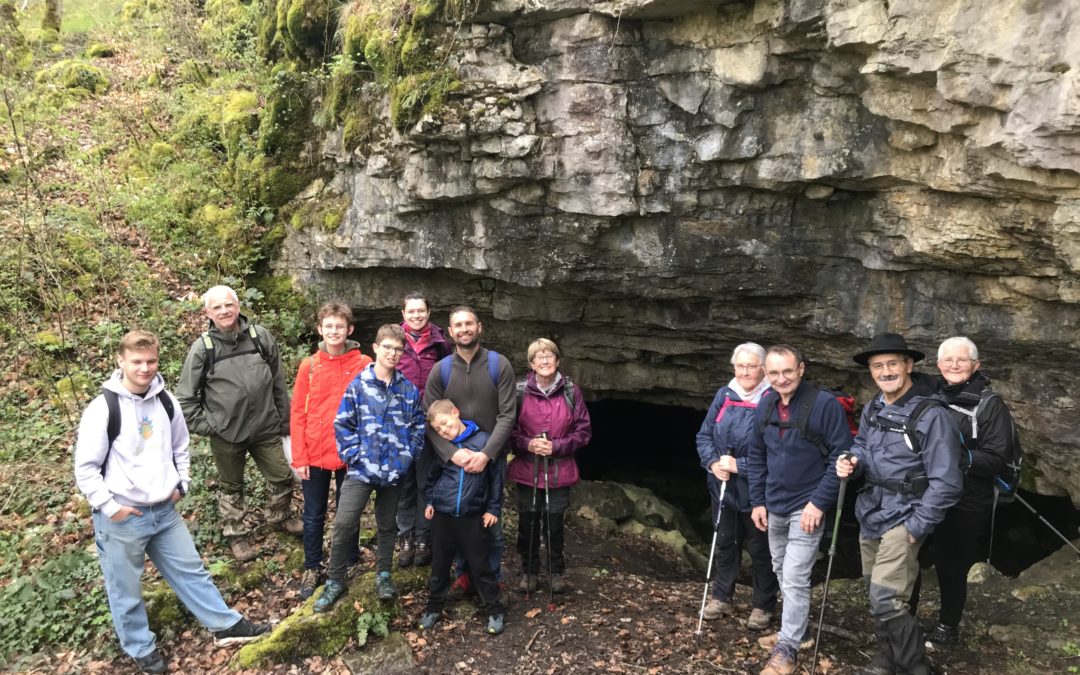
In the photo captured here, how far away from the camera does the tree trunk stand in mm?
15180

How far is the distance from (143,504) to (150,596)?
126 centimetres

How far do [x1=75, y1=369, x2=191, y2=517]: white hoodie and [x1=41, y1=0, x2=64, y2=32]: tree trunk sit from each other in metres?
16.1

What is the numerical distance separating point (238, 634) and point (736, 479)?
4119 millimetres

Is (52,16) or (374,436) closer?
(374,436)

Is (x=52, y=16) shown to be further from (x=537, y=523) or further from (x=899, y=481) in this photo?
(x=899, y=481)

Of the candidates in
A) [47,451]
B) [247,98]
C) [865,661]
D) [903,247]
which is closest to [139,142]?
[247,98]

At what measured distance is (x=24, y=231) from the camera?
8.12m

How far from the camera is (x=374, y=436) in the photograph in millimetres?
4750

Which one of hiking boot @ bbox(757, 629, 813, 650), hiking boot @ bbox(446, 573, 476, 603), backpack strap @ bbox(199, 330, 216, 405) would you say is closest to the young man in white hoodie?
backpack strap @ bbox(199, 330, 216, 405)

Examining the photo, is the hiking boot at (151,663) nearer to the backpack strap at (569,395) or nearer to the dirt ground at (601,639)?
the dirt ground at (601,639)

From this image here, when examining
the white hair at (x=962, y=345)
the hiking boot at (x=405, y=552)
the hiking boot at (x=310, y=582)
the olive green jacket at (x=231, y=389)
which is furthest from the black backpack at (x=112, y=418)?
the white hair at (x=962, y=345)

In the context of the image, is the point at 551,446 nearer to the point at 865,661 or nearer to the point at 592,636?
the point at 592,636

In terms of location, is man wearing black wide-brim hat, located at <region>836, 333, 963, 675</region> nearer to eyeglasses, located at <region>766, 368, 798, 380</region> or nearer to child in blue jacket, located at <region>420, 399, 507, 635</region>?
eyeglasses, located at <region>766, 368, 798, 380</region>

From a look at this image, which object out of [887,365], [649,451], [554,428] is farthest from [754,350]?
[649,451]
